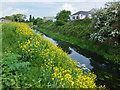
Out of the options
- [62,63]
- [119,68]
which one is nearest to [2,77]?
[62,63]

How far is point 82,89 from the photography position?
15.8 feet

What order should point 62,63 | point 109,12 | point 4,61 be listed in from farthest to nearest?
point 109,12
point 62,63
point 4,61

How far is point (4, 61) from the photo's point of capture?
4.75 m

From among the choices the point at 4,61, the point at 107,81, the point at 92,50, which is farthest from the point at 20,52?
the point at 92,50

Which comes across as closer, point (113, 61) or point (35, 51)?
point (35, 51)

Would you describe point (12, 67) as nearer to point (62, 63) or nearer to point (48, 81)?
point (48, 81)

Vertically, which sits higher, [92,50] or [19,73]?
[19,73]

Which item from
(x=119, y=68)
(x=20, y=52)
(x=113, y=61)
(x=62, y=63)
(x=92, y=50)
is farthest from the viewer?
(x=92, y=50)

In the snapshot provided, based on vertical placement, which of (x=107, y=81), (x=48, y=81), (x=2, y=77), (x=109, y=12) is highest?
(x=109, y=12)

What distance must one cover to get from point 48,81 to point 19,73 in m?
1.36

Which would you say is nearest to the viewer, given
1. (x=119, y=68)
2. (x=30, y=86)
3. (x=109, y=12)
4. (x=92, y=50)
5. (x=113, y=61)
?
(x=30, y=86)

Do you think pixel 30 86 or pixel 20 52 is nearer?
pixel 30 86

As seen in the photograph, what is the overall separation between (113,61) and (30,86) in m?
10.8

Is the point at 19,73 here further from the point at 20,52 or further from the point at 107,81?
the point at 107,81
